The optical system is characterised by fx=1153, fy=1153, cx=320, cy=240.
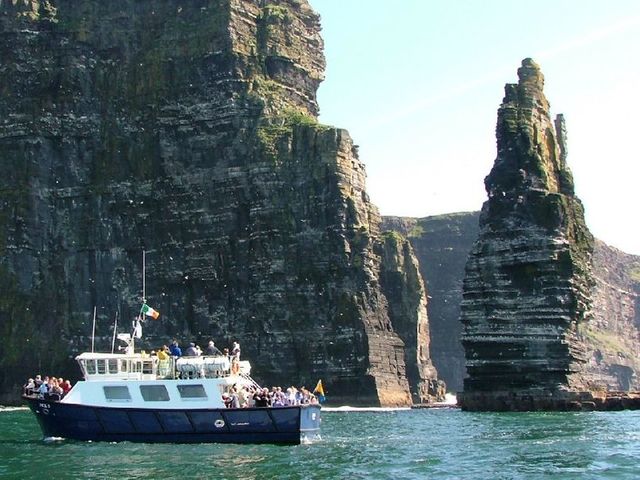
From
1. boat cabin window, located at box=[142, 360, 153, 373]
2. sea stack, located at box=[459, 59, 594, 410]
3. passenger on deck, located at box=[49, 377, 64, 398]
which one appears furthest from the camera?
sea stack, located at box=[459, 59, 594, 410]

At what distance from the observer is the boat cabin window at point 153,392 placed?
68.2 m

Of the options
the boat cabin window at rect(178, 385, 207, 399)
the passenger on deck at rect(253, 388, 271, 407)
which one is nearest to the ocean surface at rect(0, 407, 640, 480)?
the passenger on deck at rect(253, 388, 271, 407)

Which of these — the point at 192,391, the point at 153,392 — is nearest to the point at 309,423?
the point at 192,391

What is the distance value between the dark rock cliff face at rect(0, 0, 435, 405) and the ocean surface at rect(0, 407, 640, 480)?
68.7 metres

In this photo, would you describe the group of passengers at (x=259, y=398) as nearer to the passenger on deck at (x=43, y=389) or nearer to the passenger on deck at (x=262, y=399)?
the passenger on deck at (x=262, y=399)

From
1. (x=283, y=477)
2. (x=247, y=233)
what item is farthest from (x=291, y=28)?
(x=283, y=477)

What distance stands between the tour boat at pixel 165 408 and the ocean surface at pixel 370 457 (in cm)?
125

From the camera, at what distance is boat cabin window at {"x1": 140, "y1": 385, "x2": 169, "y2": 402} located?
6825 centimetres

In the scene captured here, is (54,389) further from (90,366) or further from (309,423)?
(309,423)

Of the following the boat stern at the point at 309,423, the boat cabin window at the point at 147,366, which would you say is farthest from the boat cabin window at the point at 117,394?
the boat stern at the point at 309,423

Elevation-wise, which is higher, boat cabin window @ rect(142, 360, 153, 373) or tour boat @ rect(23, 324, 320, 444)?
boat cabin window @ rect(142, 360, 153, 373)

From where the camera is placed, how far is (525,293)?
386ft

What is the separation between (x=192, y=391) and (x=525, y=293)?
2258 inches

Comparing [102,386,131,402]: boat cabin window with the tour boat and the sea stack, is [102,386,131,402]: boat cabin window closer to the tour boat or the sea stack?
the tour boat
